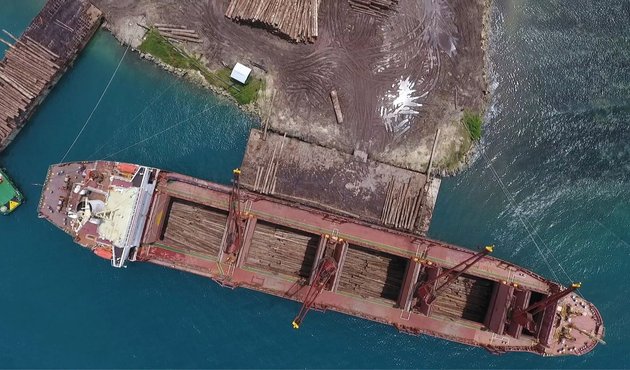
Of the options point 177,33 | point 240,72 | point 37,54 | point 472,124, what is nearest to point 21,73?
point 37,54

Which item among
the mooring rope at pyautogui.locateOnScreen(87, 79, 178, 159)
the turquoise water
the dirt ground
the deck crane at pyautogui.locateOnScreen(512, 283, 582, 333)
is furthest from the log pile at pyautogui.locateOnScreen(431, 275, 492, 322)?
the mooring rope at pyautogui.locateOnScreen(87, 79, 178, 159)

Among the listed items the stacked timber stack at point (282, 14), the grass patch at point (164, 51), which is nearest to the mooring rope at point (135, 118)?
the grass patch at point (164, 51)

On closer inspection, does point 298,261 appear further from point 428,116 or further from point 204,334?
point 428,116

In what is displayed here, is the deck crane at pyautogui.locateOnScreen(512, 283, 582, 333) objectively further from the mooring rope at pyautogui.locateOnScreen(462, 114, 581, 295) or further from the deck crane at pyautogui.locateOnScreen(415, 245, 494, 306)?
the mooring rope at pyautogui.locateOnScreen(462, 114, 581, 295)

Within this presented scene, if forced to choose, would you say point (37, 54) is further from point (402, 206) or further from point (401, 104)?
point (402, 206)

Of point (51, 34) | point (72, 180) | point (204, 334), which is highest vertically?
point (51, 34)

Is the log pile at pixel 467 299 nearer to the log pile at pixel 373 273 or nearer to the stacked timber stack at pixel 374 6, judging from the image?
the log pile at pixel 373 273

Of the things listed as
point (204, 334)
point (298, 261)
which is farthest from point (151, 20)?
point (204, 334)
